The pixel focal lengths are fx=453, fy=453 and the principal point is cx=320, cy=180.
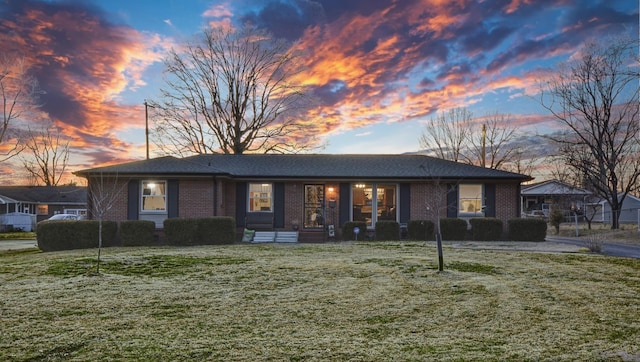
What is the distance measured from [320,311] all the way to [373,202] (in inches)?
545

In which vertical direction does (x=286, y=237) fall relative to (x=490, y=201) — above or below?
below

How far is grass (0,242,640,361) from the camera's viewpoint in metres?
4.62

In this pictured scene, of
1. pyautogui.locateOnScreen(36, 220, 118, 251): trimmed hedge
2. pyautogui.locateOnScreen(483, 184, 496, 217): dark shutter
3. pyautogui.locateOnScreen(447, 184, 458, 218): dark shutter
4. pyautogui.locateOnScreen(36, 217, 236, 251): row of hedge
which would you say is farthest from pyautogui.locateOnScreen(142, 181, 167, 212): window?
pyautogui.locateOnScreen(483, 184, 496, 217): dark shutter

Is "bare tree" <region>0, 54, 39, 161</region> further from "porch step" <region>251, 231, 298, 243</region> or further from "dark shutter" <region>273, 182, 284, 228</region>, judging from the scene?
"porch step" <region>251, 231, 298, 243</region>

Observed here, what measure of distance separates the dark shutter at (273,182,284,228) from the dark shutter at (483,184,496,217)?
861cm

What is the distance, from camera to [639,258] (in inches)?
485

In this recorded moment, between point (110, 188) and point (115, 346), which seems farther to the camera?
point (110, 188)

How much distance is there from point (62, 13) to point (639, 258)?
21321 millimetres

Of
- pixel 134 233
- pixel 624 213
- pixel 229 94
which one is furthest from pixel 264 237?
pixel 624 213

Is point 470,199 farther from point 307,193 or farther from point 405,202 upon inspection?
point 307,193

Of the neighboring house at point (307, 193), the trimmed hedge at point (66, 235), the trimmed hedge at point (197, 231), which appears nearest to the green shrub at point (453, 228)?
the neighboring house at point (307, 193)

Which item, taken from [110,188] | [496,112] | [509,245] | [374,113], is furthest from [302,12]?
[496,112]

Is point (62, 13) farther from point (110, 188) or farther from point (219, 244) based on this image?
point (219, 244)

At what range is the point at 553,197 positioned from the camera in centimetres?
4484
